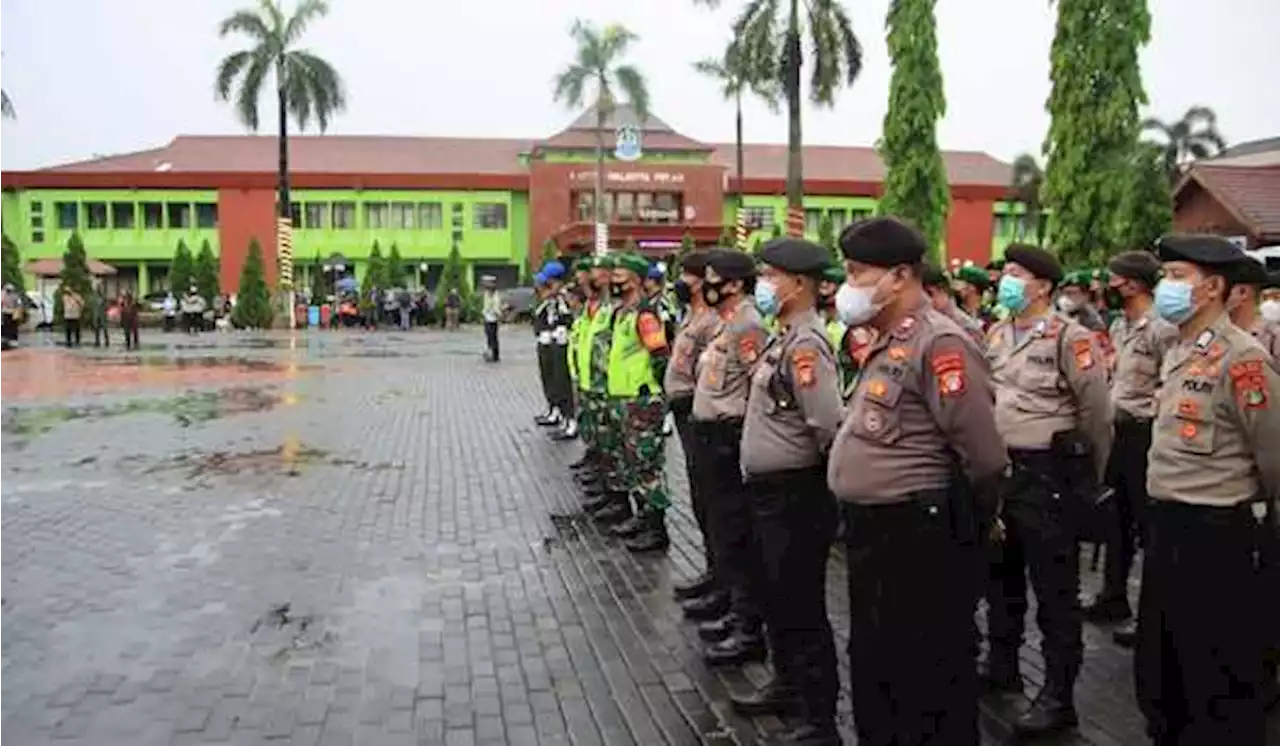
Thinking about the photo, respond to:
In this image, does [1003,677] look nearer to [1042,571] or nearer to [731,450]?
[1042,571]

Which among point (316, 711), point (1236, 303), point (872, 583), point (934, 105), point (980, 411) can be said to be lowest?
point (316, 711)

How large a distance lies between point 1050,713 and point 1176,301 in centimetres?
162

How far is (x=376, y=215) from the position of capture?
188 ft

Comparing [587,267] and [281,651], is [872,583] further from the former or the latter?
[587,267]

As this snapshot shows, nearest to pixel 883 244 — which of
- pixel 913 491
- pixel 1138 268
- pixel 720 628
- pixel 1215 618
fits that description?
pixel 913 491

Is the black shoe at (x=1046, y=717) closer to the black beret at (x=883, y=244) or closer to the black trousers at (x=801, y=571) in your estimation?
the black trousers at (x=801, y=571)

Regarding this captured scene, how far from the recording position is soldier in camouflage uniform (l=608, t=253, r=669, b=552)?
7594 millimetres

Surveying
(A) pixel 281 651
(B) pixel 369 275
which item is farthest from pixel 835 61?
(A) pixel 281 651

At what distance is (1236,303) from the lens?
4.31 metres

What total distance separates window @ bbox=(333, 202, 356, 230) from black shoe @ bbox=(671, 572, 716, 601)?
173 ft

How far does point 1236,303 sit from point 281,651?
4.31 m

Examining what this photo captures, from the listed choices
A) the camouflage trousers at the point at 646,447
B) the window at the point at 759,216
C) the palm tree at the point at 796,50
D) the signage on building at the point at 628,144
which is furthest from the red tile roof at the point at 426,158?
the camouflage trousers at the point at 646,447

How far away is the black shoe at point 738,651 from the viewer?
539cm

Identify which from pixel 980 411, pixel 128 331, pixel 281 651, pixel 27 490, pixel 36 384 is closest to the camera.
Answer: pixel 980 411
